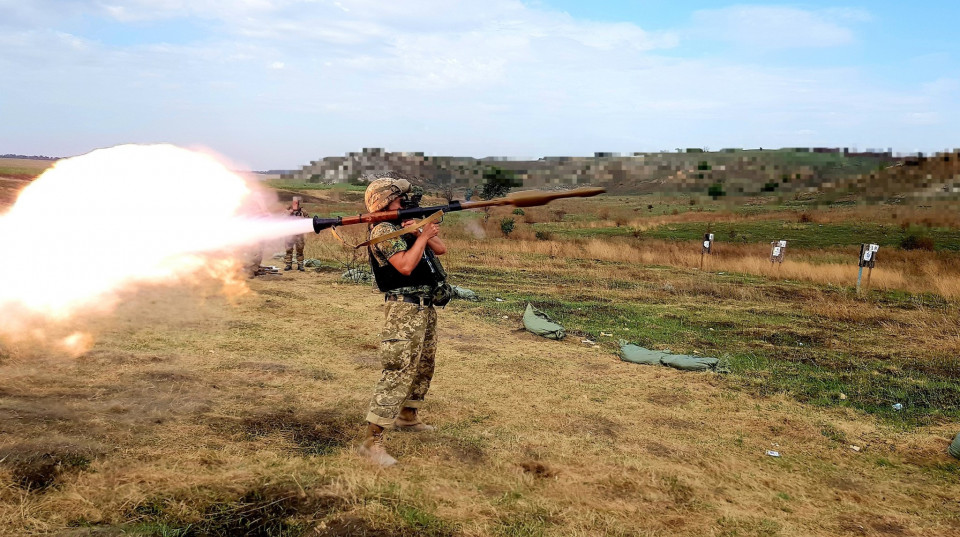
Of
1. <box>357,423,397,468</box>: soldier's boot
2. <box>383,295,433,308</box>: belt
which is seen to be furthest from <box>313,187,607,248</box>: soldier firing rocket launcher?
<box>357,423,397,468</box>: soldier's boot

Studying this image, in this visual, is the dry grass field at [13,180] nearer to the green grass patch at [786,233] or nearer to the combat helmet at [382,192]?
the combat helmet at [382,192]

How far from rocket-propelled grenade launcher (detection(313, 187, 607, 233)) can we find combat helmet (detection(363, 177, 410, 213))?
9 centimetres

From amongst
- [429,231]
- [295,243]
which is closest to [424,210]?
[429,231]

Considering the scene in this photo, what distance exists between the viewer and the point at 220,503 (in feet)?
13.9

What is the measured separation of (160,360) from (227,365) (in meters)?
0.85

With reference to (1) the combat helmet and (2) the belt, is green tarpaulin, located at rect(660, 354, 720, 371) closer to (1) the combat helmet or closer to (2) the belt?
(2) the belt

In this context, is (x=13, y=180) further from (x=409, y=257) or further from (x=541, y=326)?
(x=409, y=257)

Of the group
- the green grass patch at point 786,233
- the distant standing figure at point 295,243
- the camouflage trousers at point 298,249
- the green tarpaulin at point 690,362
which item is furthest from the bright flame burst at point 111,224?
the green grass patch at point 786,233

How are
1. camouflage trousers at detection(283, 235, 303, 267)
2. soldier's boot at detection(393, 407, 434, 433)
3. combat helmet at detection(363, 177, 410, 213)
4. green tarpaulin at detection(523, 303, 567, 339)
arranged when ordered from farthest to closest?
camouflage trousers at detection(283, 235, 303, 267)
green tarpaulin at detection(523, 303, 567, 339)
soldier's boot at detection(393, 407, 434, 433)
combat helmet at detection(363, 177, 410, 213)

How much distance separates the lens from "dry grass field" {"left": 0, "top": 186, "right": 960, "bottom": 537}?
14.2 feet

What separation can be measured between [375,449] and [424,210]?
6.84 ft

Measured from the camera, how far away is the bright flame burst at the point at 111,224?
605cm

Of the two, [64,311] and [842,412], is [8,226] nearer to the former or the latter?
[64,311]

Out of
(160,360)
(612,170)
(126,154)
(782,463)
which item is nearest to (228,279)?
(160,360)
